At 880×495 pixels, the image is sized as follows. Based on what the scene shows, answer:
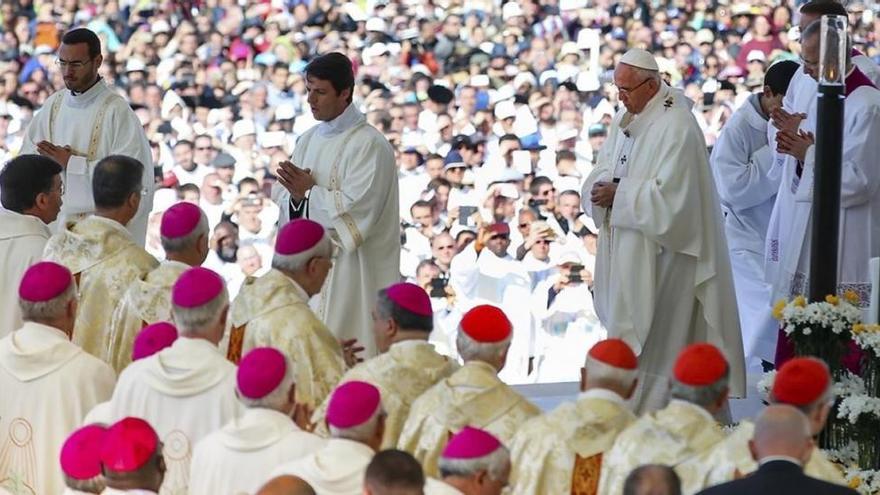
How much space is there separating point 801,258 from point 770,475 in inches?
205

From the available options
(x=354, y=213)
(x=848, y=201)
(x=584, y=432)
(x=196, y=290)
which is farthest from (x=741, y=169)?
(x=584, y=432)

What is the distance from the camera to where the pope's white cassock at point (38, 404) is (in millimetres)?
6742

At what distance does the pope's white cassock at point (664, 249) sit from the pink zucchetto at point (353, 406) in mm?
3825

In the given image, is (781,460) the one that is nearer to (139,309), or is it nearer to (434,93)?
(139,309)

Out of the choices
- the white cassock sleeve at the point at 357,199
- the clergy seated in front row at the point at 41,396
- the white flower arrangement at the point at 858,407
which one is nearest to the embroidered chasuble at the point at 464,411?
the clergy seated in front row at the point at 41,396

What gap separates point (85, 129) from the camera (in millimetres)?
10227

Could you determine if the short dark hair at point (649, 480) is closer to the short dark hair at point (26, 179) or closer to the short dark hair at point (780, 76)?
the short dark hair at point (26, 179)

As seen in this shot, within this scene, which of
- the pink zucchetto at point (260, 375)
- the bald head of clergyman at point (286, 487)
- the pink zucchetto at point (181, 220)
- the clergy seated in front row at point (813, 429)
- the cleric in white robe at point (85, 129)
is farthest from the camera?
the cleric in white robe at point (85, 129)

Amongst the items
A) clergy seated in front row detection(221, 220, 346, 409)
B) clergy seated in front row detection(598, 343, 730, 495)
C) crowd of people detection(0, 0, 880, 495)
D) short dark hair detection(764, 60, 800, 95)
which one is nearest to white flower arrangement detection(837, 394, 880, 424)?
crowd of people detection(0, 0, 880, 495)

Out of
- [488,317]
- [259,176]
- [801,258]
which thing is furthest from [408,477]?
[259,176]

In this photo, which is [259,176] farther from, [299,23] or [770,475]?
[770,475]

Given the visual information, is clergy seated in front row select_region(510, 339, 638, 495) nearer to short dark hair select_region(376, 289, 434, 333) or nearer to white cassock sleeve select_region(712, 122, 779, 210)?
short dark hair select_region(376, 289, 434, 333)

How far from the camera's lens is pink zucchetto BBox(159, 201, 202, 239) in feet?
25.2

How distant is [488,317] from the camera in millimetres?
6535
